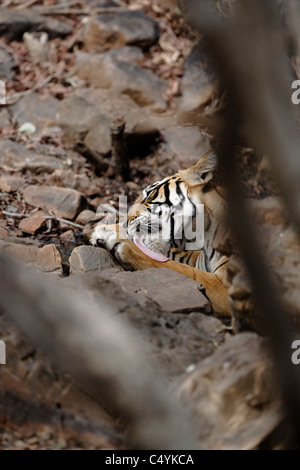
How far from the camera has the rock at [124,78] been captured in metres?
7.87

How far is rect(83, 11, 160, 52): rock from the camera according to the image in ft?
28.6

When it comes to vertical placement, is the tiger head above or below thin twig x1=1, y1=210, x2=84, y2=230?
above

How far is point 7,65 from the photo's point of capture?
27.9 feet

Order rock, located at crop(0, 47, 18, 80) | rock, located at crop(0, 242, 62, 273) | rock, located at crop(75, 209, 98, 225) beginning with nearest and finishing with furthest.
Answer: rock, located at crop(0, 242, 62, 273) → rock, located at crop(75, 209, 98, 225) → rock, located at crop(0, 47, 18, 80)

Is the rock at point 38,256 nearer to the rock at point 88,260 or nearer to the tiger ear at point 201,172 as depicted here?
the rock at point 88,260

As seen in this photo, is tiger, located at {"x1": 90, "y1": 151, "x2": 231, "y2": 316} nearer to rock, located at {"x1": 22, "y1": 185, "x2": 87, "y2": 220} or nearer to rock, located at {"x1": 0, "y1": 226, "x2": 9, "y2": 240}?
rock, located at {"x1": 0, "y1": 226, "x2": 9, "y2": 240}

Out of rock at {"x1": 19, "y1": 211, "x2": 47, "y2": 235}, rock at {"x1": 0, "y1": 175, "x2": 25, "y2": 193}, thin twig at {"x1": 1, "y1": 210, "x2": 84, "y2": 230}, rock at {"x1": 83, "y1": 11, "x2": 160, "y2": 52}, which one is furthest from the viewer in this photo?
rock at {"x1": 83, "y1": 11, "x2": 160, "y2": 52}

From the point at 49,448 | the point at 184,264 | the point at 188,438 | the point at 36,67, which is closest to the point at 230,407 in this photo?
the point at 188,438

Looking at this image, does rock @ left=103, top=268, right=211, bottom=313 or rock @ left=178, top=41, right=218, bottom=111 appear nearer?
rock @ left=103, top=268, right=211, bottom=313

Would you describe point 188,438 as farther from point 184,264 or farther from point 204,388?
point 184,264

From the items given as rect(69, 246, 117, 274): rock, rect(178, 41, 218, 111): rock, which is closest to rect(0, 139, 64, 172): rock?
rect(178, 41, 218, 111): rock

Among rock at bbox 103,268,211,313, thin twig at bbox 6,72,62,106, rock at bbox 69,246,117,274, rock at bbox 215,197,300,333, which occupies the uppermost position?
rock at bbox 215,197,300,333

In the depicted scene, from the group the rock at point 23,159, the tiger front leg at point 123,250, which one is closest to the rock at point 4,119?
the rock at point 23,159

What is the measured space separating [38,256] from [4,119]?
377 cm
